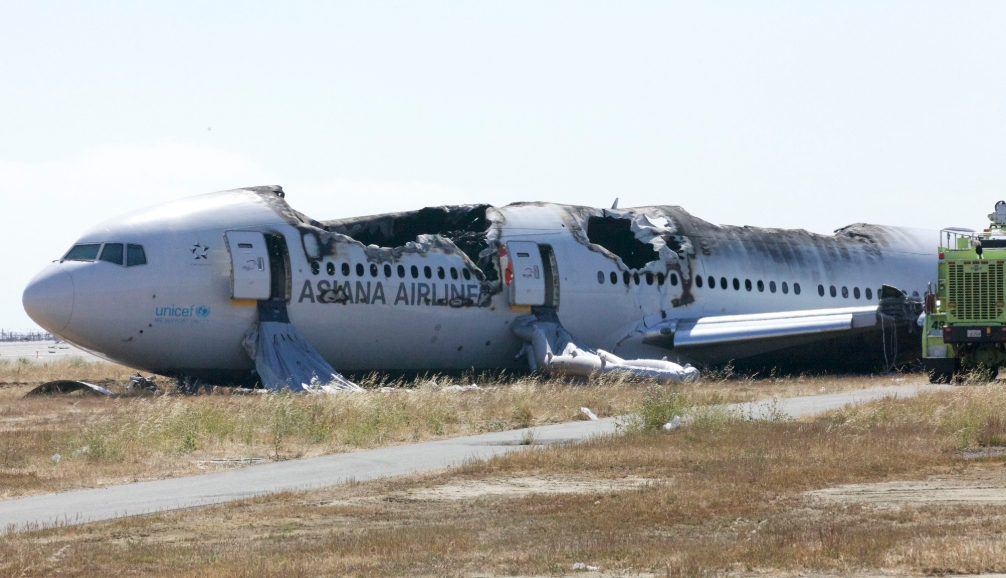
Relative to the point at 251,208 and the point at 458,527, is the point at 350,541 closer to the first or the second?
the point at 458,527

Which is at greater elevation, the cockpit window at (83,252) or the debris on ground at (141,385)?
the cockpit window at (83,252)

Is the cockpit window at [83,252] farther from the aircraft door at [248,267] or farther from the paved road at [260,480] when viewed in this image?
the paved road at [260,480]

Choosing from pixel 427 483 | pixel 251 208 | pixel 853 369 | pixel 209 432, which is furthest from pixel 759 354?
pixel 427 483

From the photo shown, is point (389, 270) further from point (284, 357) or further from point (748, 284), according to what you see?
point (748, 284)

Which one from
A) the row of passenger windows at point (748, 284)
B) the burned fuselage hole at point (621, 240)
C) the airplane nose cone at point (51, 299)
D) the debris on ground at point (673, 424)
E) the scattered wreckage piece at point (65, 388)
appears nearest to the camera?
the debris on ground at point (673, 424)

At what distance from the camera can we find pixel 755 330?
106 feet

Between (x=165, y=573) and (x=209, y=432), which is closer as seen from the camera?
(x=165, y=573)

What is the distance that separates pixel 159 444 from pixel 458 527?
8.25 m

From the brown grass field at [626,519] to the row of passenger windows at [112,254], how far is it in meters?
10.1

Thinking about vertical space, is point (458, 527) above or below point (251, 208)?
below

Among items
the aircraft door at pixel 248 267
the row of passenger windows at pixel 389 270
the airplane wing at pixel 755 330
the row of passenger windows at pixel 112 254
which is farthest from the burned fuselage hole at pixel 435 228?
the row of passenger windows at pixel 112 254

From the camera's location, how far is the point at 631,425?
61.4 feet

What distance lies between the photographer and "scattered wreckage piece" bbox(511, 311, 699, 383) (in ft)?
96.3

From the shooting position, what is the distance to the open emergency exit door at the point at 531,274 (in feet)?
104
